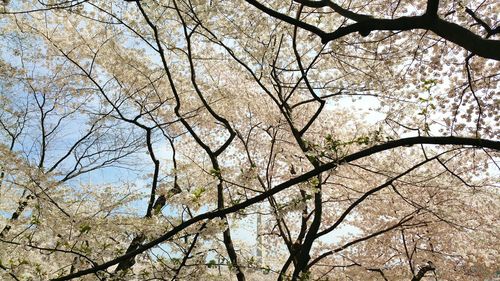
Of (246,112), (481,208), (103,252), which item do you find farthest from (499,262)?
(103,252)

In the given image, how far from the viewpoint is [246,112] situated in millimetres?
10422

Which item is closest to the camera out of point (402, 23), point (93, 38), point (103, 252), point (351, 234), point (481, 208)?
point (402, 23)

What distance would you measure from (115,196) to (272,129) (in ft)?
13.0

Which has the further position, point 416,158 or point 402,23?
point 416,158

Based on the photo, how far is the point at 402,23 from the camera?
2.92 m

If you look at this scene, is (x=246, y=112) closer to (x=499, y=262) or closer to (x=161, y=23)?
(x=161, y=23)

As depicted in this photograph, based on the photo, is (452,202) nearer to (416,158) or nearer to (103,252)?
(416,158)

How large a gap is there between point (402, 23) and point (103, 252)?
373 cm

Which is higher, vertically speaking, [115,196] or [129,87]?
[129,87]

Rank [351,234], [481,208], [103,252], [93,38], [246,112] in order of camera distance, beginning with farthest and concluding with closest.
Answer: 1. [351,234]
2. [246,112]
3. [481,208]
4. [93,38]
5. [103,252]

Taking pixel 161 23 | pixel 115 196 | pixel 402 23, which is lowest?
pixel 402 23

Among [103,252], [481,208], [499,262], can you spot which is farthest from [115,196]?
[499,262]

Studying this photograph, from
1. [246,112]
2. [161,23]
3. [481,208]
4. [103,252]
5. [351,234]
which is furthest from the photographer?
[351,234]

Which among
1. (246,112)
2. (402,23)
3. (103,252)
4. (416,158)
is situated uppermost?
(246,112)
